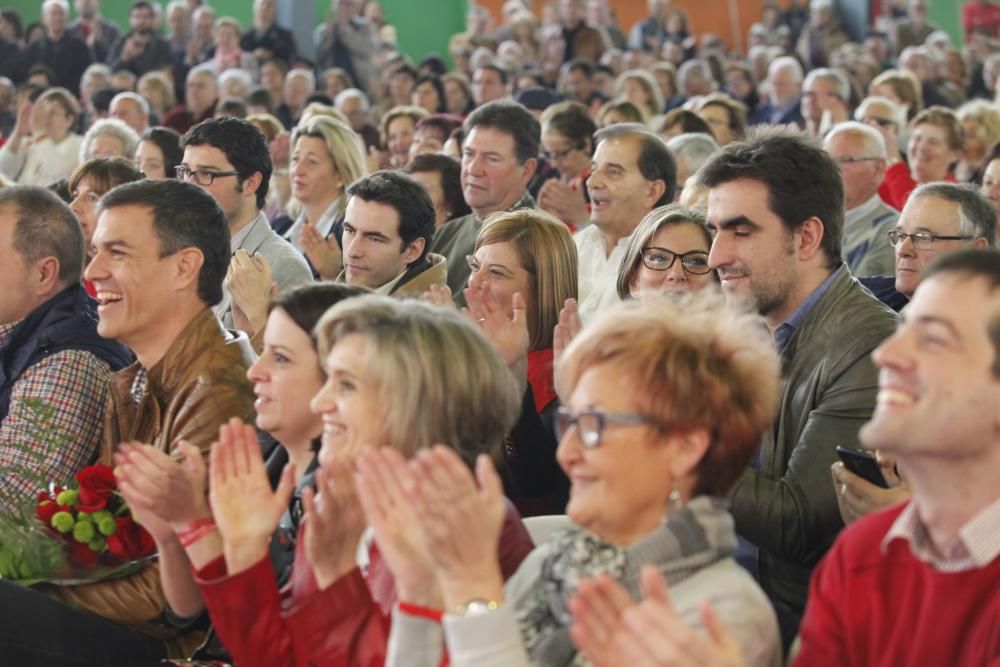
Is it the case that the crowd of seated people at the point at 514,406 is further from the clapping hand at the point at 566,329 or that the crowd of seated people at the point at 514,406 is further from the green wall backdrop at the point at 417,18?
the green wall backdrop at the point at 417,18

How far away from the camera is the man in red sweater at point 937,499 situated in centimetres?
174

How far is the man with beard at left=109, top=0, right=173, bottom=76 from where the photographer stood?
11703mm

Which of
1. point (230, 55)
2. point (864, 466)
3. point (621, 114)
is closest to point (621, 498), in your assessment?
point (864, 466)

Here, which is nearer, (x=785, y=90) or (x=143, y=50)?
(x=785, y=90)

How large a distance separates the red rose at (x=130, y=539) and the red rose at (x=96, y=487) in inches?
1.9

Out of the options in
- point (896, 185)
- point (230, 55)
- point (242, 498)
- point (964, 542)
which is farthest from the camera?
point (230, 55)

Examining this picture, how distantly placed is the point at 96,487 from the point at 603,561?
115 cm

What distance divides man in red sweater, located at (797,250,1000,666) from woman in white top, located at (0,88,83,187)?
6.86m

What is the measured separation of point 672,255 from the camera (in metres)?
3.38

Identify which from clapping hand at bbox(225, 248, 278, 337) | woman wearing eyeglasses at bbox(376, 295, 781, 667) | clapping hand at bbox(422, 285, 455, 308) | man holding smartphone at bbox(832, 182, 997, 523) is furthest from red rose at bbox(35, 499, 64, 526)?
man holding smartphone at bbox(832, 182, 997, 523)

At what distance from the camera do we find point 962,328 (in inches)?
69.4

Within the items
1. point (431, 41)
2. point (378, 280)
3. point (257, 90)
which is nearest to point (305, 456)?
point (378, 280)

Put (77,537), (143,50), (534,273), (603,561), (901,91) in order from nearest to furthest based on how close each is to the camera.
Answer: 1. (603,561)
2. (77,537)
3. (534,273)
4. (901,91)
5. (143,50)

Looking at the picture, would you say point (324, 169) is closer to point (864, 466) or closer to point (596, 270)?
point (596, 270)
